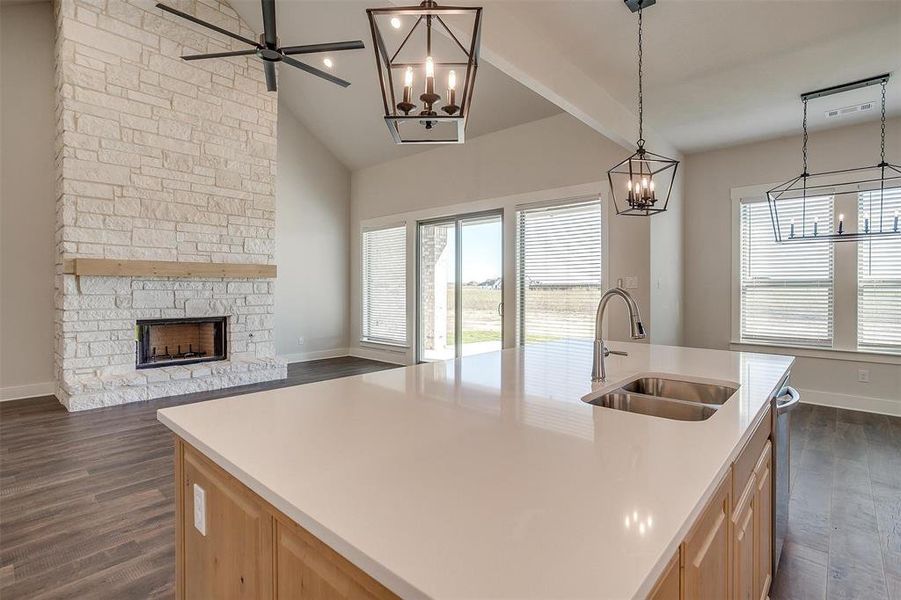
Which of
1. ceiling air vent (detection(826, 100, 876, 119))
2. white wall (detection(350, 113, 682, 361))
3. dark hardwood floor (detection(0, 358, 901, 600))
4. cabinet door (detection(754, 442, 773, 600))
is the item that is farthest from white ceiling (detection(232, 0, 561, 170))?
cabinet door (detection(754, 442, 773, 600))

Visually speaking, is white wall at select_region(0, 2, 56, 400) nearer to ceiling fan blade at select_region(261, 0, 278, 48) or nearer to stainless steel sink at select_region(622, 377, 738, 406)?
ceiling fan blade at select_region(261, 0, 278, 48)

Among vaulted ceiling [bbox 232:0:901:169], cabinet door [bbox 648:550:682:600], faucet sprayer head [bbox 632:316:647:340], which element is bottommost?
cabinet door [bbox 648:550:682:600]

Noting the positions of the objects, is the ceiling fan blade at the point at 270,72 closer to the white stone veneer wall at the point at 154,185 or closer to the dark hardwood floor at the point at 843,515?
the white stone veneer wall at the point at 154,185

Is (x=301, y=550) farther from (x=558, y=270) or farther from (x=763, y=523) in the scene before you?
(x=558, y=270)

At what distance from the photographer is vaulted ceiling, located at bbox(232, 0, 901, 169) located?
2742mm

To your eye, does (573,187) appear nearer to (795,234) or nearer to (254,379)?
(795,234)

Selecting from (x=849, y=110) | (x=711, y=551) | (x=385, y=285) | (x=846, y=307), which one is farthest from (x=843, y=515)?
(x=385, y=285)

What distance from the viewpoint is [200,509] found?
1.17 meters

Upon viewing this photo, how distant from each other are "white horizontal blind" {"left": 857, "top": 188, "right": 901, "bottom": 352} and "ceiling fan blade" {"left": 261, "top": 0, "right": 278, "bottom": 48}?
541cm

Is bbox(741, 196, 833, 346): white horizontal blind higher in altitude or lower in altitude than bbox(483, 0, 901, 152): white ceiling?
lower

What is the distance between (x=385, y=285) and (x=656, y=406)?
5818mm

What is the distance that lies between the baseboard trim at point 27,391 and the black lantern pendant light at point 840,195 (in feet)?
24.7

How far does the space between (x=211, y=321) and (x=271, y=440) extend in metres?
4.94

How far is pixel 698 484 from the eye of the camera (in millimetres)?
851
